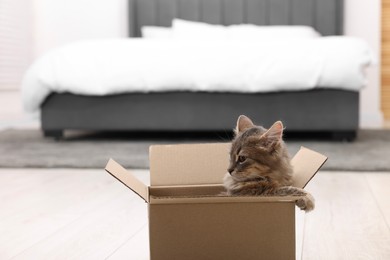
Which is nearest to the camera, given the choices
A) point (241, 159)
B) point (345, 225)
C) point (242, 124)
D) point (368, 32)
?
point (241, 159)

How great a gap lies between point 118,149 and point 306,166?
1944 mm

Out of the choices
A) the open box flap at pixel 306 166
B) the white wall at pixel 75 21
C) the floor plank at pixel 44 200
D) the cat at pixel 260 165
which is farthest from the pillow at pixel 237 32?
the cat at pixel 260 165

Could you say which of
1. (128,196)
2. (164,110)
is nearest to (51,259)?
(128,196)

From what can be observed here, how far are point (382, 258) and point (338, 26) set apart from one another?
3.91 meters

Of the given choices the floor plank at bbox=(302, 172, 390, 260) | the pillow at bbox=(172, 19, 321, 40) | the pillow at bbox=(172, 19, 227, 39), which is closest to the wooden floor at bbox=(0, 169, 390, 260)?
the floor plank at bbox=(302, 172, 390, 260)

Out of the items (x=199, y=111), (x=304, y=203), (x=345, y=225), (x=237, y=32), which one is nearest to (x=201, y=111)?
(x=199, y=111)

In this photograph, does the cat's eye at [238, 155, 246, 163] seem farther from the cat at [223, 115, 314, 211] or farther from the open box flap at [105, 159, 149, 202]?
the open box flap at [105, 159, 149, 202]

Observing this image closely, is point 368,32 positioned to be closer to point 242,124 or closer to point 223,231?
point 242,124

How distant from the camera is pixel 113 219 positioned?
1.52 meters

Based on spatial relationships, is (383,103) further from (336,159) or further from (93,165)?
(93,165)

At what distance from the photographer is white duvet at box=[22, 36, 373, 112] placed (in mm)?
3051

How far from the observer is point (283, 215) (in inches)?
38.2

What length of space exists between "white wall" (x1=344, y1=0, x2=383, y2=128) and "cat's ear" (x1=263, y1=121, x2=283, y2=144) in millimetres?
3893

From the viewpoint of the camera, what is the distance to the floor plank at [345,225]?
3.95 ft
